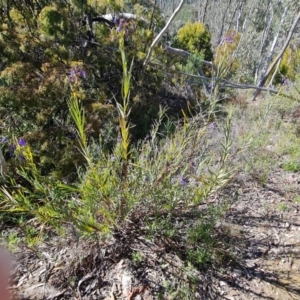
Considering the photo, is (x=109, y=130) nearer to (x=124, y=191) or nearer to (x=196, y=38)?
(x=124, y=191)

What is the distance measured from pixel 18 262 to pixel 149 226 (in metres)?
0.95

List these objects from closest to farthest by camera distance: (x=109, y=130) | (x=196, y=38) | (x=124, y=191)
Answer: (x=124, y=191)
(x=109, y=130)
(x=196, y=38)

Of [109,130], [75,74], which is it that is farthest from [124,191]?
[75,74]

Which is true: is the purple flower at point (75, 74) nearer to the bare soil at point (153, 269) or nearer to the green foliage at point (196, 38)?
the bare soil at point (153, 269)

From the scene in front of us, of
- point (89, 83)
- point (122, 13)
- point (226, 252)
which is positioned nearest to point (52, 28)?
point (89, 83)

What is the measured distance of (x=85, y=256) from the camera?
167 cm

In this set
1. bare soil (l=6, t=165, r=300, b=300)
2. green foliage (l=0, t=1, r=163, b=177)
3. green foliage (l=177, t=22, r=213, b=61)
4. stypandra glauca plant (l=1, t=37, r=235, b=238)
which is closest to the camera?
stypandra glauca plant (l=1, t=37, r=235, b=238)

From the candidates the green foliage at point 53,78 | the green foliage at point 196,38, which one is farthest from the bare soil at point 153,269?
the green foliage at point 196,38

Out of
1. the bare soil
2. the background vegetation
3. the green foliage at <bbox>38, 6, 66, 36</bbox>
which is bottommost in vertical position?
the bare soil

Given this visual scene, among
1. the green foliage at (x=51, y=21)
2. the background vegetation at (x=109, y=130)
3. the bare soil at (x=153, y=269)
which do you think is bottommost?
the bare soil at (x=153, y=269)

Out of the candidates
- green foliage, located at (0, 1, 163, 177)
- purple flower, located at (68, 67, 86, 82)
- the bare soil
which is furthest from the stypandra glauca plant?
purple flower, located at (68, 67, 86, 82)

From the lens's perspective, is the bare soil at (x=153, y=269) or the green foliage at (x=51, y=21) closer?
the bare soil at (x=153, y=269)

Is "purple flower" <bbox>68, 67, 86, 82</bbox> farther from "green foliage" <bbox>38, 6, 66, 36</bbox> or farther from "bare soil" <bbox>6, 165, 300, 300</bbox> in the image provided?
"bare soil" <bbox>6, 165, 300, 300</bbox>

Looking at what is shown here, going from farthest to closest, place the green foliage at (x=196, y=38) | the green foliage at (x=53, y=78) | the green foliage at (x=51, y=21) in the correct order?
the green foliage at (x=196, y=38) < the green foliage at (x=51, y=21) < the green foliage at (x=53, y=78)
